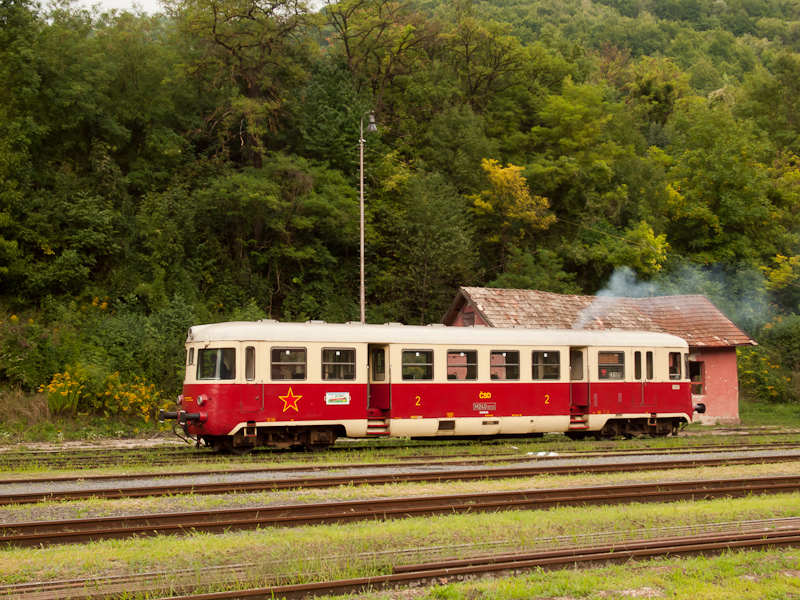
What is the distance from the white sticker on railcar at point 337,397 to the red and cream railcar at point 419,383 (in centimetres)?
2

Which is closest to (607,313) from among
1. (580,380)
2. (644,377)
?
(644,377)

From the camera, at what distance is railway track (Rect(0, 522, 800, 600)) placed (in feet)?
22.0

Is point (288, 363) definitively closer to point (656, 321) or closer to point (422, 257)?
point (422, 257)

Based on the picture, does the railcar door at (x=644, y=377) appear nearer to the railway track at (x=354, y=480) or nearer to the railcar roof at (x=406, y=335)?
the railcar roof at (x=406, y=335)

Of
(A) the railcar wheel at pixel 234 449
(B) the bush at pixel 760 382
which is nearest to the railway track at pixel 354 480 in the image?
(A) the railcar wheel at pixel 234 449

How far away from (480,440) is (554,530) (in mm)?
12706

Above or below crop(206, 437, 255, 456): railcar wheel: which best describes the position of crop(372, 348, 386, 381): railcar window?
above

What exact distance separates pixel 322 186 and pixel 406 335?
19718 mm

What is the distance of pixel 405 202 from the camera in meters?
38.2

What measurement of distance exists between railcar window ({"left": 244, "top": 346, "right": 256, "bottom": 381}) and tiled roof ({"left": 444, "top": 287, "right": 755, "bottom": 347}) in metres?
12.7

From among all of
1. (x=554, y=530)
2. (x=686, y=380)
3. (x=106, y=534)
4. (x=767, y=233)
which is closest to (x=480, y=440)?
(x=686, y=380)

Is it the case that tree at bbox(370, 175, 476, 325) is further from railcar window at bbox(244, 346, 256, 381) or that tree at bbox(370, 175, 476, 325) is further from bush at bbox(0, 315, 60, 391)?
railcar window at bbox(244, 346, 256, 381)

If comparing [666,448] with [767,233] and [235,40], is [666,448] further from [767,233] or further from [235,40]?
[767,233]

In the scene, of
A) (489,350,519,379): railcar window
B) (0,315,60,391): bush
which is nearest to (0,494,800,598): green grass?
(489,350,519,379): railcar window
